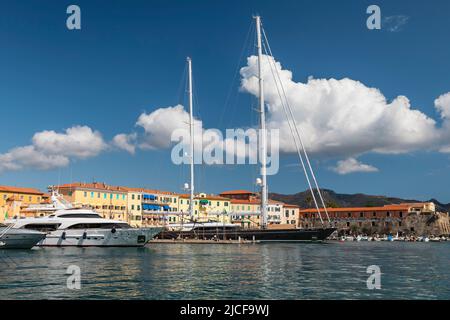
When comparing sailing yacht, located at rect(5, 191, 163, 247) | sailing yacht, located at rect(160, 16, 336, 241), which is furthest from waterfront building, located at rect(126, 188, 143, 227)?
sailing yacht, located at rect(5, 191, 163, 247)

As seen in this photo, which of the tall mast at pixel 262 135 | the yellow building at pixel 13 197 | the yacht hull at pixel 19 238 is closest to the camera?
the yacht hull at pixel 19 238

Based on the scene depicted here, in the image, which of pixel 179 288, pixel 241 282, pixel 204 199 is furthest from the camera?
pixel 204 199

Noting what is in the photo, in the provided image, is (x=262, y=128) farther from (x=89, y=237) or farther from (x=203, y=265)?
(x=203, y=265)

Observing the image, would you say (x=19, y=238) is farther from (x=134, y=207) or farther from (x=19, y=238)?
(x=134, y=207)

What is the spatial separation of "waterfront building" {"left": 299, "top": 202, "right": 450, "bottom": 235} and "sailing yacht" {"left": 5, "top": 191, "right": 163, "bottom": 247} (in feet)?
310

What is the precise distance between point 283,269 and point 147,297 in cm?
1462

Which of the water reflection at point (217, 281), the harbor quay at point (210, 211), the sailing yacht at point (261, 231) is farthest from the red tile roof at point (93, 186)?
the water reflection at point (217, 281)

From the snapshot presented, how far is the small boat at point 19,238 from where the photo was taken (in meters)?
53.9

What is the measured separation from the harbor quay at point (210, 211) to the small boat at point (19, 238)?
96.3ft

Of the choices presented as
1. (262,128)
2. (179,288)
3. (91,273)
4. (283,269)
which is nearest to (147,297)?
(179,288)

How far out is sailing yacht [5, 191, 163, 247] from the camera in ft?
199

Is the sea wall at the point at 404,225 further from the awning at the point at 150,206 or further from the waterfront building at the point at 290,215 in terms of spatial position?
the awning at the point at 150,206

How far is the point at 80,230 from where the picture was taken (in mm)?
60688

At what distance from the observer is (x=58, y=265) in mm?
37312
